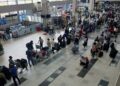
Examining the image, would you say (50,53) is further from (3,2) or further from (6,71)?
(3,2)

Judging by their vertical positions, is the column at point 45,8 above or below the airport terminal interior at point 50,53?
above

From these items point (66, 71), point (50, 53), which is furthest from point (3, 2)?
point (66, 71)

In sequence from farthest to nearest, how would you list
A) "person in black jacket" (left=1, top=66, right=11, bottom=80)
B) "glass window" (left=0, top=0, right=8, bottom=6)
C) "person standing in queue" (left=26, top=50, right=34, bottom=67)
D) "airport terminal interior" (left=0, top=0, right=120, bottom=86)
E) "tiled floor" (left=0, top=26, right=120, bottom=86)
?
"glass window" (left=0, top=0, right=8, bottom=6)
"person standing in queue" (left=26, top=50, right=34, bottom=67)
"airport terminal interior" (left=0, top=0, right=120, bottom=86)
"tiled floor" (left=0, top=26, right=120, bottom=86)
"person in black jacket" (left=1, top=66, right=11, bottom=80)

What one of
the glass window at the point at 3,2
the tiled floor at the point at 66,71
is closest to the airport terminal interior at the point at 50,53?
the tiled floor at the point at 66,71

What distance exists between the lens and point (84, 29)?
18234 mm

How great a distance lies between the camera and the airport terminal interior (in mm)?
9492

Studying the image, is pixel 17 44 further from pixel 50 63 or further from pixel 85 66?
pixel 85 66

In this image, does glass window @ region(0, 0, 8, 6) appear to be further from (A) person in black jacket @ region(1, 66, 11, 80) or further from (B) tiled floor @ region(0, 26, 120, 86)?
(A) person in black jacket @ region(1, 66, 11, 80)

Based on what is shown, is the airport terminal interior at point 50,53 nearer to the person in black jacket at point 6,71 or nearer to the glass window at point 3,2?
the person in black jacket at point 6,71

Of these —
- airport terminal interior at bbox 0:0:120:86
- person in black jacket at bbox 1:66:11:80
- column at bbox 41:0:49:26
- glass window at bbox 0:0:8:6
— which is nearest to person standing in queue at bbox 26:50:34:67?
airport terminal interior at bbox 0:0:120:86

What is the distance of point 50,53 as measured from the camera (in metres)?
13.0

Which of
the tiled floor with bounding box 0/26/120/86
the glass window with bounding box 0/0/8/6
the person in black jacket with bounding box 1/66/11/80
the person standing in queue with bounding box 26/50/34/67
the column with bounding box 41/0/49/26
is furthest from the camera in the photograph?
the column with bounding box 41/0/49/26

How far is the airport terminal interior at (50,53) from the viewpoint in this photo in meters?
9.49

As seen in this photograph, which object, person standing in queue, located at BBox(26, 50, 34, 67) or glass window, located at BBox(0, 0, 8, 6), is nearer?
person standing in queue, located at BBox(26, 50, 34, 67)
